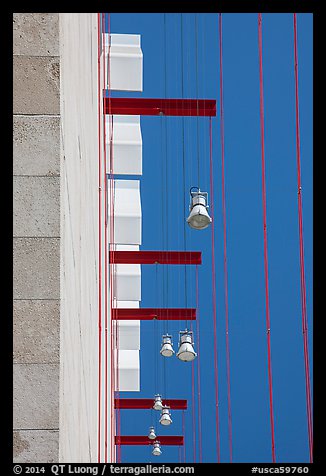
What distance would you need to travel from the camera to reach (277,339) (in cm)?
2655

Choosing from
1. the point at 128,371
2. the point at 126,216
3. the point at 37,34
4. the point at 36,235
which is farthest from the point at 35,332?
the point at 128,371

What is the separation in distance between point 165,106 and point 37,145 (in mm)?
7166

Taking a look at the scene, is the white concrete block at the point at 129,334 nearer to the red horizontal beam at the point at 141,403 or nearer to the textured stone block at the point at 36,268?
the red horizontal beam at the point at 141,403

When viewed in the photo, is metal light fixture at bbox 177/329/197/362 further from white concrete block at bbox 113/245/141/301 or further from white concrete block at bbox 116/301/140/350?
white concrete block at bbox 116/301/140/350

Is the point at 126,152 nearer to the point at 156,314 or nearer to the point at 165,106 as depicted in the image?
the point at 165,106

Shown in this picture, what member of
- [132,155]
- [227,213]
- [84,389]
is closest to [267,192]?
[227,213]

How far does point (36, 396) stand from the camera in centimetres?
439

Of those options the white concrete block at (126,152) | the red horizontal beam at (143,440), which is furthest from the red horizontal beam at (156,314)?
the red horizontal beam at (143,440)

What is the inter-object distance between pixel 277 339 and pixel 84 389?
2023cm

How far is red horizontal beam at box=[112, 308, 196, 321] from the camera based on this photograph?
52.3 ft
